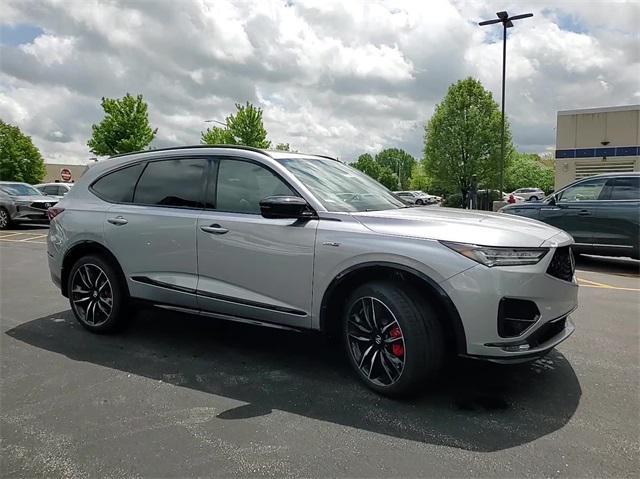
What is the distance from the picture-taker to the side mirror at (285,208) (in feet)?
11.6

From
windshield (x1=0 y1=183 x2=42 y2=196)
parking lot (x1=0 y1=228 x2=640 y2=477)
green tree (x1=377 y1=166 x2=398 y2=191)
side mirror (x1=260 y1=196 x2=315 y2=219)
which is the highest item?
green tree (x1=377 y1=166 x2=398 y2=191)

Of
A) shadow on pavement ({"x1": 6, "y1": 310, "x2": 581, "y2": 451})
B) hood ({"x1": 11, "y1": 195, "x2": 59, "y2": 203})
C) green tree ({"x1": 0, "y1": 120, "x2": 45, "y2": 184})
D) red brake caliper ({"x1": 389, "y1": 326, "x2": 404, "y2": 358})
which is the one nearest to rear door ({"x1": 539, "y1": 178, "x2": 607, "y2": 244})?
shadow on pavement ({"x1": 6, "y1": 310, "x2": 581, "y2": 451})

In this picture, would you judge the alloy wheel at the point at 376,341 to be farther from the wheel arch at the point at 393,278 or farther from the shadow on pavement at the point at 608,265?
the shadow on pavement at the point at 608,265

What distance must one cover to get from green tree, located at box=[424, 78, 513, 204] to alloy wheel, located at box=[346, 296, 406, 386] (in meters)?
31.8

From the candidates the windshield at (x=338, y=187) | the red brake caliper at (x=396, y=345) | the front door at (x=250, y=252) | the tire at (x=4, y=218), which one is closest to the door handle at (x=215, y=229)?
the front door at (x=250, y=252)

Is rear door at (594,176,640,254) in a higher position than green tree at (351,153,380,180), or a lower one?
lower

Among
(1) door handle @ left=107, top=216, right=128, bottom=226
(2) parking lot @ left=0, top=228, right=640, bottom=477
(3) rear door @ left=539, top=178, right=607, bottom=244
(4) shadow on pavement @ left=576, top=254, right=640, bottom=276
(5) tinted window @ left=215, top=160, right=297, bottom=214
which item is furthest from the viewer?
(3) rear door @ left=539, top=178, right=607, bottom=244

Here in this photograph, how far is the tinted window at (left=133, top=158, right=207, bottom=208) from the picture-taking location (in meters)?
4.38

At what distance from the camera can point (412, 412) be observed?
3188 millimetres

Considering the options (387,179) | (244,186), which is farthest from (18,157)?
(244,186)

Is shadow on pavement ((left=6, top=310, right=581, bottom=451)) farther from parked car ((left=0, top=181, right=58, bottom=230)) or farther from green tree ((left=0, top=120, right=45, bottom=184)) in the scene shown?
green tree ((left=0, top=120, right=45, bottom=184))

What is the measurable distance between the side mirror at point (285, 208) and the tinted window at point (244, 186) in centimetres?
25

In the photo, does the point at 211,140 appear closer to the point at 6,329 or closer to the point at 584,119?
the point at 584,119

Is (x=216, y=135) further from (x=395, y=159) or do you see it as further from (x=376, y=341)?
(x=395, y=159)
